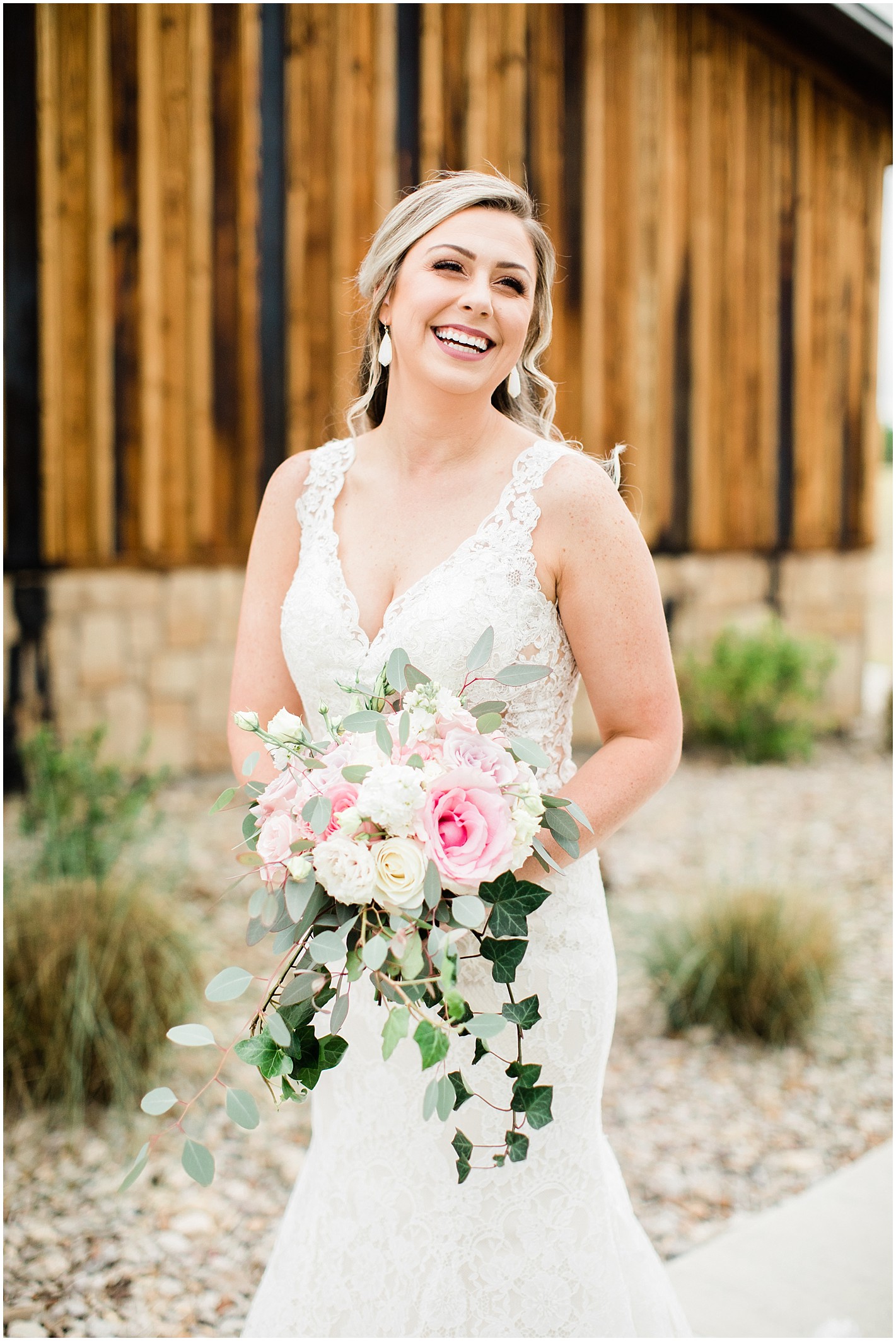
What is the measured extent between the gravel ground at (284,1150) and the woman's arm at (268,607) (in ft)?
2.82

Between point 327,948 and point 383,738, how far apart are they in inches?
11.1

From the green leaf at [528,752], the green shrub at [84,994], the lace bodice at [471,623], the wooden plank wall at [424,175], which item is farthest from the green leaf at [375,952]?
the wooden plank wall at [424,175]

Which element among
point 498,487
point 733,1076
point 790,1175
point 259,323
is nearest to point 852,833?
point 733,1076

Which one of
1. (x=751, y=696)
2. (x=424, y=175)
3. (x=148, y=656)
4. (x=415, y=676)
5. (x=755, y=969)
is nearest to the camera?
(x=415, y=676)

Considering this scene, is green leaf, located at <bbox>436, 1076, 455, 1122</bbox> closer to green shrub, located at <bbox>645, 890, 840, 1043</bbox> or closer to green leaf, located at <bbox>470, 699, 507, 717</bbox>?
green leaf, located at <bbox>470, 699, 507, 717</bbox>

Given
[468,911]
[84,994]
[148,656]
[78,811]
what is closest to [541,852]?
[468,911]

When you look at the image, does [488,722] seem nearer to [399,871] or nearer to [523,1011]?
[399,871]

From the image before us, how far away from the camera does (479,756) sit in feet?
5.00

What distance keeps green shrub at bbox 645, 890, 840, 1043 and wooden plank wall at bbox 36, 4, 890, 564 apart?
2.82m

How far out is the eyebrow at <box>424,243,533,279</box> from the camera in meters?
1.88

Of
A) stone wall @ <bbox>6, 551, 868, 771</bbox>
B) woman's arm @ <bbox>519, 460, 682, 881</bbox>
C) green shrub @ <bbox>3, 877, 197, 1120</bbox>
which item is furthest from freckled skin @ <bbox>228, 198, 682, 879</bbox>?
stone wall @ <bbox>6, 551, 868, 771</bbox>

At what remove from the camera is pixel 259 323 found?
679 cm

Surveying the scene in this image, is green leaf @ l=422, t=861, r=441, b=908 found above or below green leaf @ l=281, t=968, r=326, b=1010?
above

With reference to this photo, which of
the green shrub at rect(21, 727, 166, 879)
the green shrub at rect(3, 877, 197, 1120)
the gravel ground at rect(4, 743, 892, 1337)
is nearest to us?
the gravel ground at rect(4, 743, 892, 1337)
